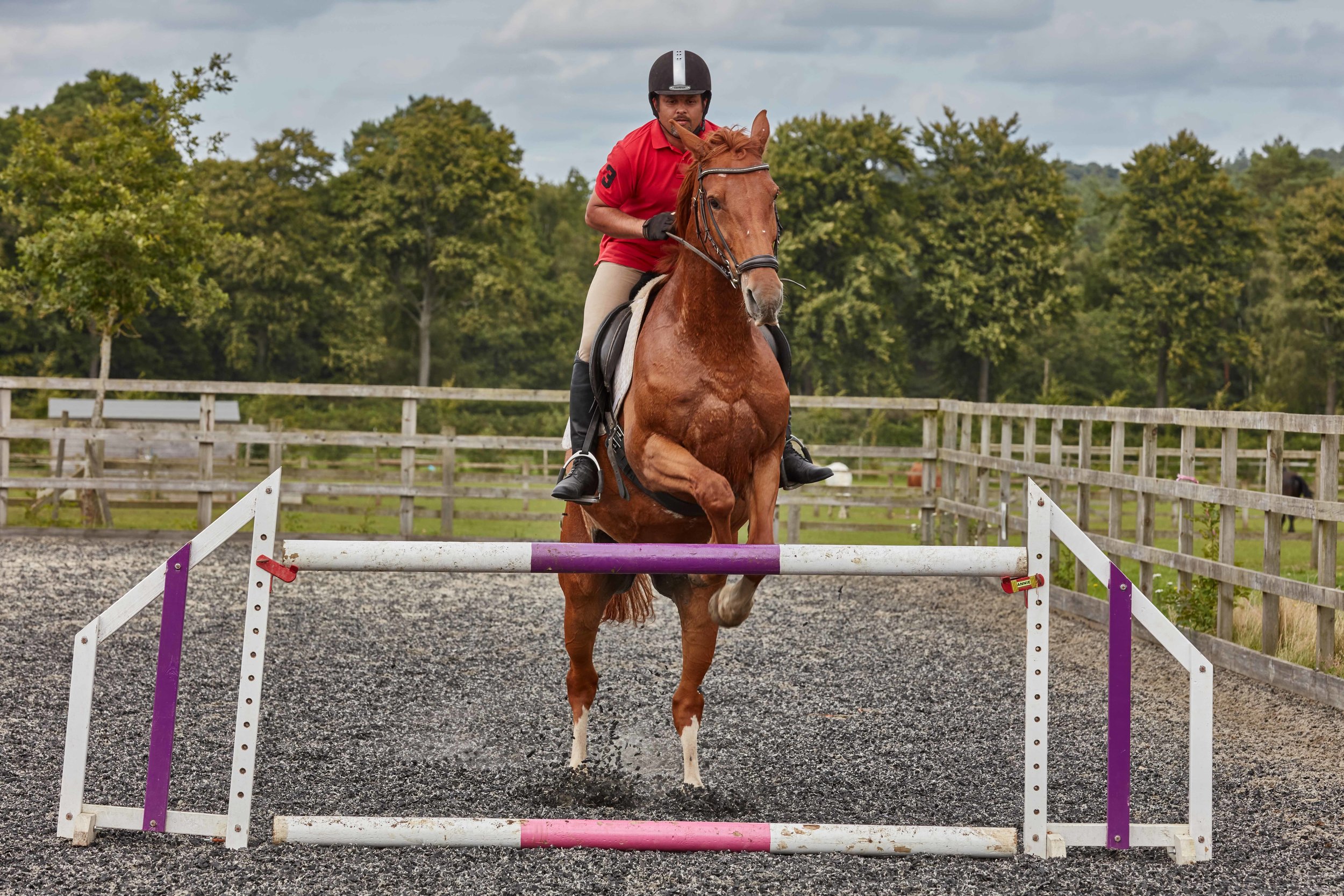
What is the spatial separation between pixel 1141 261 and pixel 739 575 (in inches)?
1730

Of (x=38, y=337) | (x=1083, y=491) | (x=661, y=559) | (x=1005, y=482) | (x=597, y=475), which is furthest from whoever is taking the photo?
(x=38, y=337)

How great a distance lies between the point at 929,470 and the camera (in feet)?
42.1

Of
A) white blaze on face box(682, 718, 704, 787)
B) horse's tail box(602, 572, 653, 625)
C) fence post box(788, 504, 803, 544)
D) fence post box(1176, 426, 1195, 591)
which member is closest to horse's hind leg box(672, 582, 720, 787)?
white blaze on face box(682, 718, 704, 787)

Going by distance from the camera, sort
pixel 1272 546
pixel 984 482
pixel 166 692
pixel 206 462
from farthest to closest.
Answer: pixel 206 462, pixel 984 482, pixel 1272 546, pixel 166 692

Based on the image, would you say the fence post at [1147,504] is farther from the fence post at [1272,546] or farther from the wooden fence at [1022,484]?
the fence post at [1272,546]

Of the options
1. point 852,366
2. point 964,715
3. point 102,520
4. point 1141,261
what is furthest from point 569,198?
point 964,715

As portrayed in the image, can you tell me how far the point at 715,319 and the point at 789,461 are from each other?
0.86 meters

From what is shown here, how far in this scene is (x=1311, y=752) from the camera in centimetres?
512

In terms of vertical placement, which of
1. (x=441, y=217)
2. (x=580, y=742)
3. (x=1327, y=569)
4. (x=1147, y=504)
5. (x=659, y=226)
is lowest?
(x=580, y=742)

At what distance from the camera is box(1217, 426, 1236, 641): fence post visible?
23.1 feet

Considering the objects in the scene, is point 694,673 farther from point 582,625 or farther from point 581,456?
point 581,456

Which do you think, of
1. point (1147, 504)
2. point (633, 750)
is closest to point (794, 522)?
point (1147, 504)

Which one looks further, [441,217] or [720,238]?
[441,217]

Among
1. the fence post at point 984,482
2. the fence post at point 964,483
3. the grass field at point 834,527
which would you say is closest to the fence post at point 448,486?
the grass field at point 834,527
